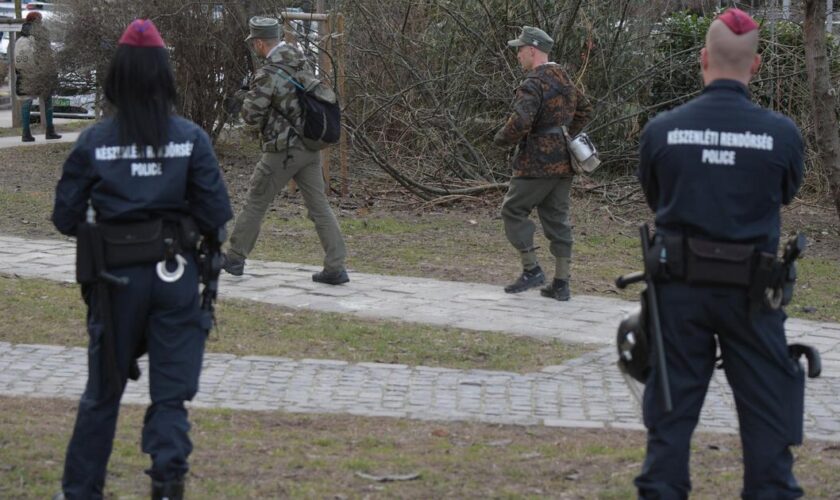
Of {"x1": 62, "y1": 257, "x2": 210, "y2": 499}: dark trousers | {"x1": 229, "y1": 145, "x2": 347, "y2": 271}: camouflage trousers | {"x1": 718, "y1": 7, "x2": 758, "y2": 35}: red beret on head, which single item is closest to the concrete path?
{"x1": 229, "y1": 145, "x2": 347, "y2": 271}: camouflage trousers

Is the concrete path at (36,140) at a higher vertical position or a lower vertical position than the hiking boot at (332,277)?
lower

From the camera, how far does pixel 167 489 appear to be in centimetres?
445

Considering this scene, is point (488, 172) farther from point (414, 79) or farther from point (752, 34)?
point (752, 34)

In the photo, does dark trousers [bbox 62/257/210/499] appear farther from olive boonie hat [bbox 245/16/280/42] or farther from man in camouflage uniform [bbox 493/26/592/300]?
olive boonie hat [bbox 245/16/280/42]

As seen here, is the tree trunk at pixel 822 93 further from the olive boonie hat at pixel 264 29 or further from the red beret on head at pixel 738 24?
the red beret on head at pixel 738 24

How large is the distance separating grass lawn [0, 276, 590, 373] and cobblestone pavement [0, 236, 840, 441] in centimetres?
18

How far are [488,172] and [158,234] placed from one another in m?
10.4

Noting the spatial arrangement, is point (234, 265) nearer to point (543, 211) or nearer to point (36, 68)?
point (543, 211)

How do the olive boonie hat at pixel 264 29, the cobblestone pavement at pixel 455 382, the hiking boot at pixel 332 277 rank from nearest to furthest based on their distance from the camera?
the cobblestone pavement at pixel 455 382, the olive boonie hat at pixel 264 29, the hiking boot at pixel 332 277

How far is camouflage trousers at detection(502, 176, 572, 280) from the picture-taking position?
29.4 feet

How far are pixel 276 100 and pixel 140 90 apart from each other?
483cm

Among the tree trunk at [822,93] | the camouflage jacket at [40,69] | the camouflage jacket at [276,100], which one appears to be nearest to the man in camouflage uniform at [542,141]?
the camouflage jacket at [276,100]

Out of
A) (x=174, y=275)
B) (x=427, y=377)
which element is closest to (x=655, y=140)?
(x=174, y=275)

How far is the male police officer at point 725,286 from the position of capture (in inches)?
163
